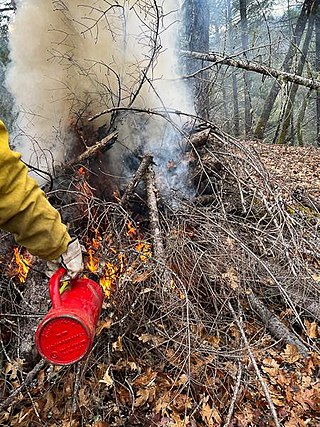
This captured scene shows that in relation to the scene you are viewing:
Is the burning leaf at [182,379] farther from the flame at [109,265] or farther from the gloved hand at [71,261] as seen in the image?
the gloved hand at [71,261]

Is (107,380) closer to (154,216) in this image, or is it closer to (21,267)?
(21,267)

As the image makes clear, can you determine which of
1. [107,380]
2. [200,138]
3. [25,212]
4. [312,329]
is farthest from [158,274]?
[200,138]

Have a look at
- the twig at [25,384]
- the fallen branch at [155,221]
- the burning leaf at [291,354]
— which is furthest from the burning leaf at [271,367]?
the twig at [25,384]

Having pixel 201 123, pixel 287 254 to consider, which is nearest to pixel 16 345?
pixel 287 254

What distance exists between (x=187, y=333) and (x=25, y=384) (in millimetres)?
1231

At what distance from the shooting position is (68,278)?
77.4 inches

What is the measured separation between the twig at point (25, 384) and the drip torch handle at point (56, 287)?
1.06 metres

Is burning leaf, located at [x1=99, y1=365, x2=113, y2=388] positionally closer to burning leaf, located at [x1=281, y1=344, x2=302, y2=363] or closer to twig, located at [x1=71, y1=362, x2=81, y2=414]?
twig, located at [x1=71, y1=362, x2=81, y2=414]

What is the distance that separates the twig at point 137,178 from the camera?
3631 millimetres

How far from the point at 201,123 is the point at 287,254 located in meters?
2.11

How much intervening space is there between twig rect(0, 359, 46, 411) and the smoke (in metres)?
2.26

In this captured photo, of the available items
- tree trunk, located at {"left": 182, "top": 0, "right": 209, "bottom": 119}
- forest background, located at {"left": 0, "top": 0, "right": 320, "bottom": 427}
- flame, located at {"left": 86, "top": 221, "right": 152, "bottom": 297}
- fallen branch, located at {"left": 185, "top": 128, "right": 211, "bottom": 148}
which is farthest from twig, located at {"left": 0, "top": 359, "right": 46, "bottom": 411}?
tree trunk, located at {"left": 182, "top": 0, "right": 209, "bottom": 119}

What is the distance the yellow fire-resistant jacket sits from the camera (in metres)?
1.42

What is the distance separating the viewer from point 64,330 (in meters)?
1.77
